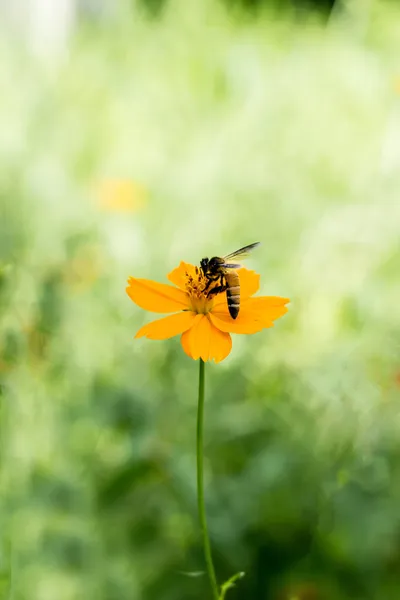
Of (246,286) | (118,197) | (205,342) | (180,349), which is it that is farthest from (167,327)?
(118,197)

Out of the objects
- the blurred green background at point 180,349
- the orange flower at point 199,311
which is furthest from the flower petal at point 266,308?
A: the blurred green background at point 180,349

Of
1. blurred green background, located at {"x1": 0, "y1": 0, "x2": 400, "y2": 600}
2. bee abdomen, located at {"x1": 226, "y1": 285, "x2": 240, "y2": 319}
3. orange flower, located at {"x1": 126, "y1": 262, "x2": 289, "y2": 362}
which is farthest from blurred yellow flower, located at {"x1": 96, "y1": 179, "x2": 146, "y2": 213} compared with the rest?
bee abdomen, located at {"x1": 226, "y1": 285, "x2": 240, "y2": 319}

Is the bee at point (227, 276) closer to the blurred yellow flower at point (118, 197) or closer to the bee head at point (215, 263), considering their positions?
the bee head at point (215, 263)

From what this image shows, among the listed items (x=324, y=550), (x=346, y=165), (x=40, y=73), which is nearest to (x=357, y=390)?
(x=324, y=550)

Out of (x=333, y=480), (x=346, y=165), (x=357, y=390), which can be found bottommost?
(x=333, y=480)

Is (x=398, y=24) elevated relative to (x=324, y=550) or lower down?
elevated

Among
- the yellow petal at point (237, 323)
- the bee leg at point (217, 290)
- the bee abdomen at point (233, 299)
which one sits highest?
the bee leg at point (217, 290)

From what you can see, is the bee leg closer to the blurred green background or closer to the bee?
the bee

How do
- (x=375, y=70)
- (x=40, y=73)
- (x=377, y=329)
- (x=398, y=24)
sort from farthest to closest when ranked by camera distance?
(x=398, y=24) → (x=375, y=70) → (x=40, y=73) → (x=377, y=329)

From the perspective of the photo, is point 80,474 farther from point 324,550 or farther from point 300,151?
point 300,151
